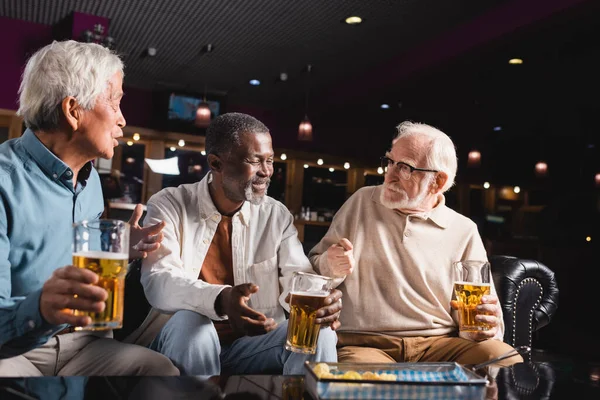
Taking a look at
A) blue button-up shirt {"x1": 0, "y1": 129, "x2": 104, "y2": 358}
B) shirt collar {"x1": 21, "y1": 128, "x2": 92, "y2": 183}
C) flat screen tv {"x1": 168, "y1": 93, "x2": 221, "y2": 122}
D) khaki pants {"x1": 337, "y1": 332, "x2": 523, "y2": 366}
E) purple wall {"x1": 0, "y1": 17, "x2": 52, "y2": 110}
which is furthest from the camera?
flat screen tv {"x1": 168, "y1": 93, "x2": 221, "y2": 122}

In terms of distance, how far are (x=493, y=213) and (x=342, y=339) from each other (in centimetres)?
1061

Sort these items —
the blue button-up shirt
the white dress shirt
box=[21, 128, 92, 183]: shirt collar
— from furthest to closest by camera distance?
the white dress shirt, box=[21, 128, 92, 183]: shirt collar, the blue button-up shirt

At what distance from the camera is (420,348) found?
2283 millimetres

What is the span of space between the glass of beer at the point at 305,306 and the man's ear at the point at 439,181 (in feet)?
3.54

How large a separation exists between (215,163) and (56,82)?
78 cm

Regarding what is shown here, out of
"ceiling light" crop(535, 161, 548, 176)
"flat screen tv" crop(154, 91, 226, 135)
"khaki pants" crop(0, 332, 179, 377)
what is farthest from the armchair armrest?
"ceiling light" crop(535, 161, 548, 176)

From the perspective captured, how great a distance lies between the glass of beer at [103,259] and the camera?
1.25m

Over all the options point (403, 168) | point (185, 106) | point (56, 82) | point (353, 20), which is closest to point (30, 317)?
point (56, 82)

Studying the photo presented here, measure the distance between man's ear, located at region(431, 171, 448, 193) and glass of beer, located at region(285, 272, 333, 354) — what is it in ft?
3.54

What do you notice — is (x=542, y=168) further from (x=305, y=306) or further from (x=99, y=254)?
(x=99, y=254)

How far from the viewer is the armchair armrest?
272 cm

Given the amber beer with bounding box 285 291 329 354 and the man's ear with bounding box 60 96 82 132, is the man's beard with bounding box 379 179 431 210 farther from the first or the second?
the man's ear with bounding box 60 96 82 132

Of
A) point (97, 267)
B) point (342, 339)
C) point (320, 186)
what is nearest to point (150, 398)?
point (97, 267)

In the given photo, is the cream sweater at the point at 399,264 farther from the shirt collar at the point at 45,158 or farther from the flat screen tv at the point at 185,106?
the flat screen tv at the point at 185,106
